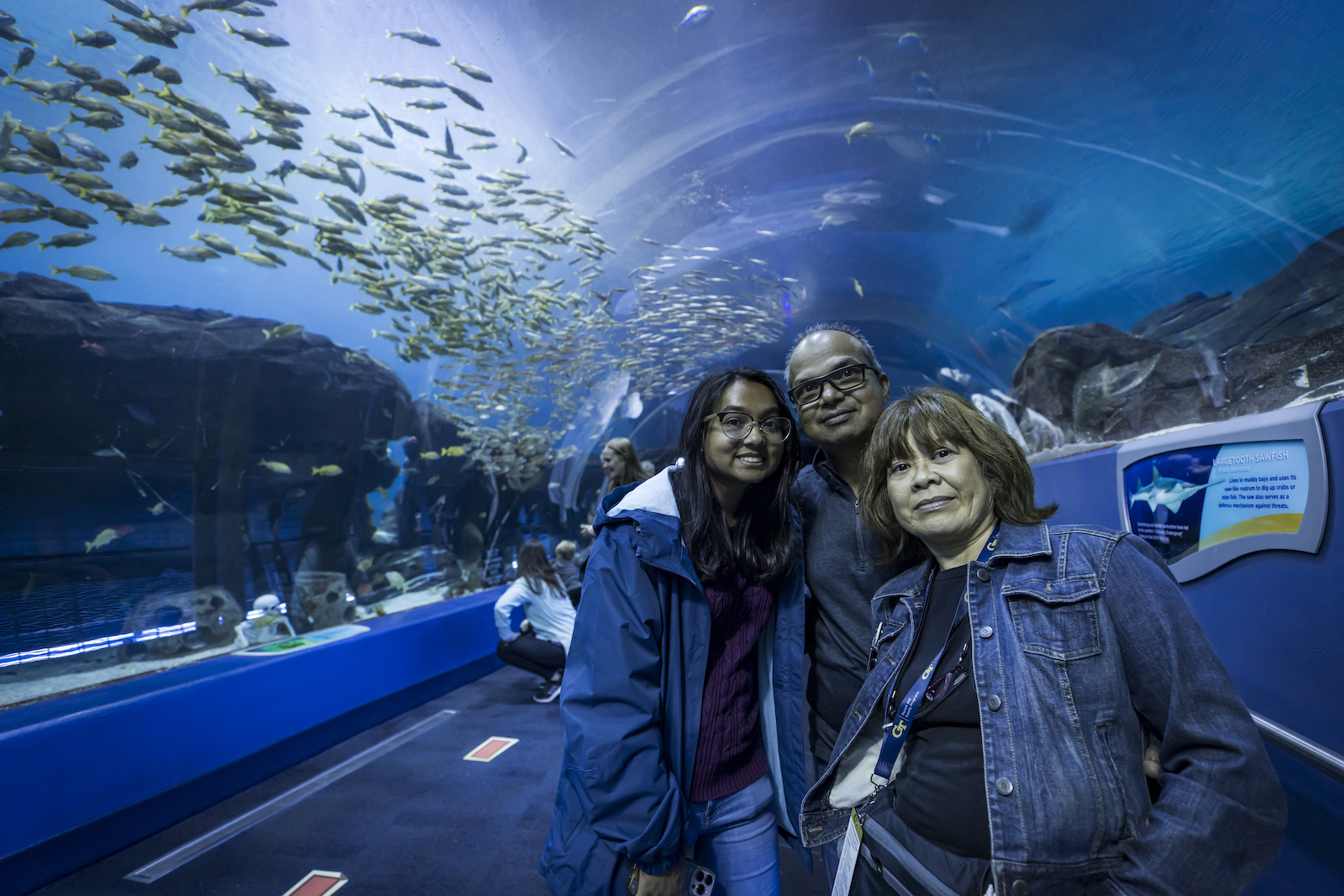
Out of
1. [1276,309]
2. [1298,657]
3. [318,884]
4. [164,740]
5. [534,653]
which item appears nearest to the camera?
[1298,657]

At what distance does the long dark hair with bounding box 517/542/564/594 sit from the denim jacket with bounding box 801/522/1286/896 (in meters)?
4.73

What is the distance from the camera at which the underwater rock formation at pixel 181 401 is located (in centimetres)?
446

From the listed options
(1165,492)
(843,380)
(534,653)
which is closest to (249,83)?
(534,653)

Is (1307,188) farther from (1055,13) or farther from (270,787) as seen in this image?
(270,787)

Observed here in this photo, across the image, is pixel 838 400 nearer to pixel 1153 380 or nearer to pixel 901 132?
pixel 1153 380

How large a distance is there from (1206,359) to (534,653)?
658 cm

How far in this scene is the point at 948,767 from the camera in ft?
3.47

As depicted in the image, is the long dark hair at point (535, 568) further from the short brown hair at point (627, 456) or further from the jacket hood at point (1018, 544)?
the jacket hood at point (1018, 544)

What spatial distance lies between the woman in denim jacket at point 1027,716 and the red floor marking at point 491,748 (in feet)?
12.5

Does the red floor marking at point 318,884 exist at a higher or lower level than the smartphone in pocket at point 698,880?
lower

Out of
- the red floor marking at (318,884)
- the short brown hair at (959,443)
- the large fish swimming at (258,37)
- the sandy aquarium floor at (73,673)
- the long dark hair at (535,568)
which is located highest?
the large fish swimming at (258,37)

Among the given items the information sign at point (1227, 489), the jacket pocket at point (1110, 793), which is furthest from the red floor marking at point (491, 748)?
the information sign at point (1227, 489)

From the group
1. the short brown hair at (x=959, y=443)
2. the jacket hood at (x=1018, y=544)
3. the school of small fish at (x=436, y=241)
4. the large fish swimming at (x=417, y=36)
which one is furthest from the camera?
the large fish swimming at (x=417, y=36)

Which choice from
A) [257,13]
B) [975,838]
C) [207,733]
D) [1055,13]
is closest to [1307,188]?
[1055,13]
